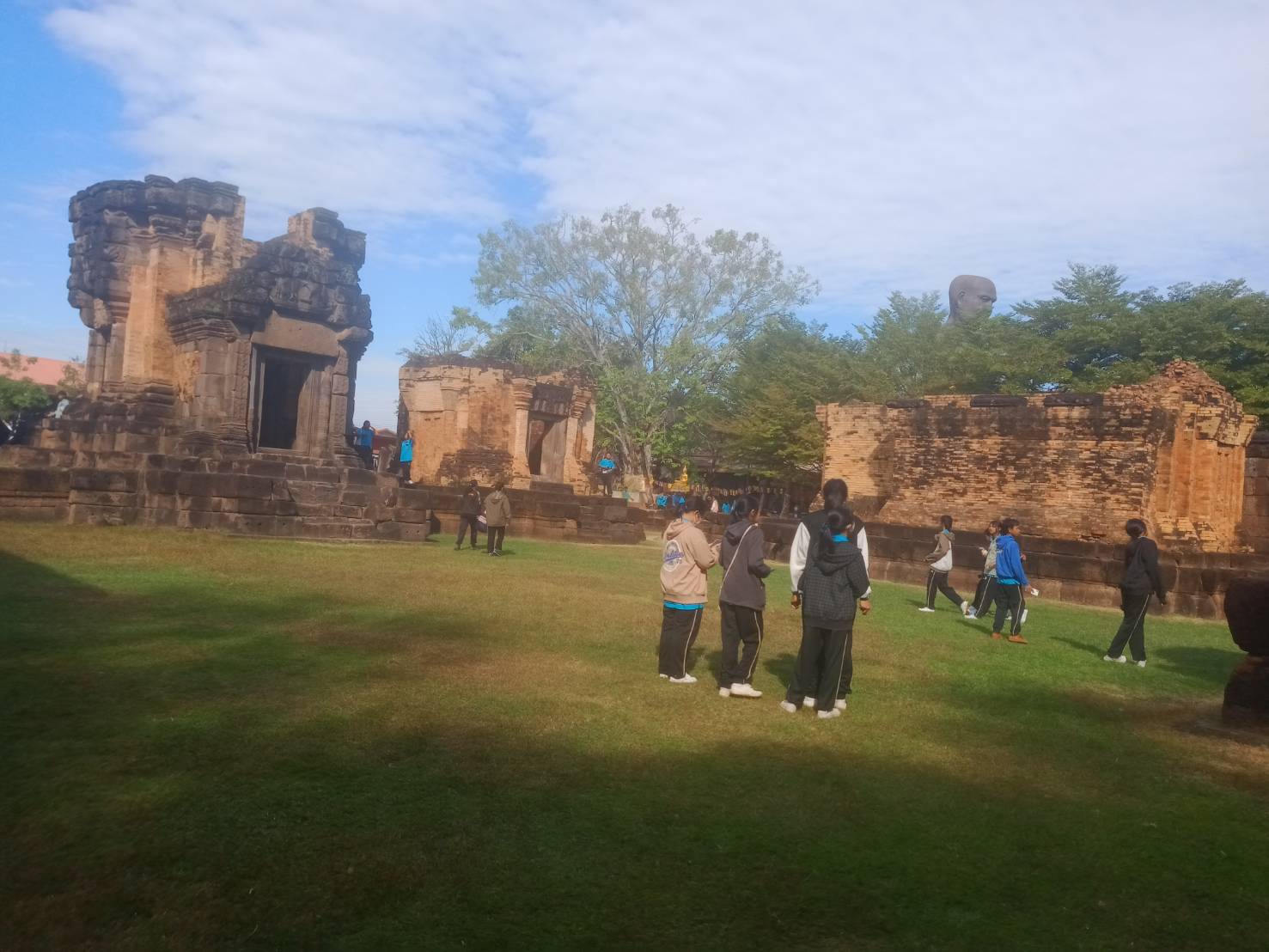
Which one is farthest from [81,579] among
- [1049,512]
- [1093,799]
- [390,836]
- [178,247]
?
[1049,512]

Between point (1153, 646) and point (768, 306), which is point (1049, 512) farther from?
point (768, 306)

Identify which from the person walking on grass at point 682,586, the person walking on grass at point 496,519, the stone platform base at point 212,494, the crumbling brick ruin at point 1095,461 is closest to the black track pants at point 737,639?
the person walking on grass at point 682,586

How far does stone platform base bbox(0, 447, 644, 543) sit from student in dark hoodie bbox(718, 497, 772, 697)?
10055mm

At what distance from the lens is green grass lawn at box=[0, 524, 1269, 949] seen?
3.53 m

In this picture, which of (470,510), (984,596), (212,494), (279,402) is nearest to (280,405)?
(279,402)

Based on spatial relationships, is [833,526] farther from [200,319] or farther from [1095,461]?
[200,319]

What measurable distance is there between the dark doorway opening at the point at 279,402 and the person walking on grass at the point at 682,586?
45.9ft

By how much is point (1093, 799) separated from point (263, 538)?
486 inches

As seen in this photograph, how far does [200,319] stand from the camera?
17188mm

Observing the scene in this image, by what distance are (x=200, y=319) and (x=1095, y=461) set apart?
15.6 meters

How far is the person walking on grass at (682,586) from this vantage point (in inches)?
281

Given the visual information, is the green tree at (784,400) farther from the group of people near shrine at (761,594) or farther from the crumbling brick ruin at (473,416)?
the group of people near shrine at (761,594)

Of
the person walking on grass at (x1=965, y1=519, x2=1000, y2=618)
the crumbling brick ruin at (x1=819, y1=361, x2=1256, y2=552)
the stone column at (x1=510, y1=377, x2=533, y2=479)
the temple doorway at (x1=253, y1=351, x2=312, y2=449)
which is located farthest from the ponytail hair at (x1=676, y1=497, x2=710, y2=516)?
the stone column at (x1=510, y1=377, x2=533, y2=479)

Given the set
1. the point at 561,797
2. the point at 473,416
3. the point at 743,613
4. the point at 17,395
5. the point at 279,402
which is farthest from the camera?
the point at 17,395
